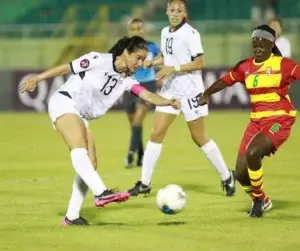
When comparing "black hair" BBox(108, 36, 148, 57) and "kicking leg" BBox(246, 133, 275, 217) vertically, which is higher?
"black hair" BBox(108, 36, 148, 57)

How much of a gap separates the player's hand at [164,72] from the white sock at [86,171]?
2242 mm

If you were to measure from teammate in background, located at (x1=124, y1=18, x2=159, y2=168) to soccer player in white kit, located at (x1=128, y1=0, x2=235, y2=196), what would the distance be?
307 centimetres

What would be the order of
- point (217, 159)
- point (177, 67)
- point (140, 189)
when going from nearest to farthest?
point (177, 67) → point (140, 189) → point (217, 159)

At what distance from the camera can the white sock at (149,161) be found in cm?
1291

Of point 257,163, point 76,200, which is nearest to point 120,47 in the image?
point 76,200

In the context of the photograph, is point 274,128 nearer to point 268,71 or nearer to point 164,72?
point 268,71

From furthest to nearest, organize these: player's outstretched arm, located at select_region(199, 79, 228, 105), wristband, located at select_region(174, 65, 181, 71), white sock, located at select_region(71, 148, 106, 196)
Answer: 1. wristband, located at select_region(174, 65, 181, 71)
2. player's outstretched arm, located at select_region(199, 79, 228, 105)
3. white sock, located at select_region(71, 148, 106, 196)

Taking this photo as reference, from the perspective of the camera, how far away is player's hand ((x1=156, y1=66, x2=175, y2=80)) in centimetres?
1204

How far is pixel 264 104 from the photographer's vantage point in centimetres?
1098

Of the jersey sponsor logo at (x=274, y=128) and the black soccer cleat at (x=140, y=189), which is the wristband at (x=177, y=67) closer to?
the black soccer cleat at (x=140, y=189)

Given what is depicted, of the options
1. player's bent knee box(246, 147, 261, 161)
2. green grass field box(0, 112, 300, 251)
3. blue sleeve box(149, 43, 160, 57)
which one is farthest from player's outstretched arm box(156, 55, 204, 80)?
blue sleeve box(149, 43, 160, 57)

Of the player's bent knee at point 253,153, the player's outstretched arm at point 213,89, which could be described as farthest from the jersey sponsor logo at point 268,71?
the player's bent knee at point 253,153

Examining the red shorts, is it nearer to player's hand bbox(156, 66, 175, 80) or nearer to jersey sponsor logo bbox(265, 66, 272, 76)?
jersey sponsor logo bbox(265, 66, 272, 76)

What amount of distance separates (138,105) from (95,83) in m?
6.31
